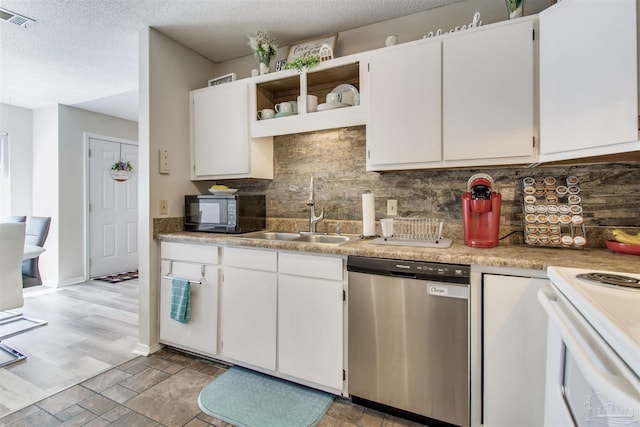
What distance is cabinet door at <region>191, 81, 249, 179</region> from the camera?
2.50 metres

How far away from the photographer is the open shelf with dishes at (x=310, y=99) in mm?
2113

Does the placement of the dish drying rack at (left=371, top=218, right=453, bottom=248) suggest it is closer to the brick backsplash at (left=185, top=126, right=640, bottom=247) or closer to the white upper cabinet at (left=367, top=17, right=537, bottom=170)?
the brick backsplash at (left=185, top=126, right=640, bottom=247)

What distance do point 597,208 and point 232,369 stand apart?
2.54 metres

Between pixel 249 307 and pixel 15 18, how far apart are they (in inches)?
105

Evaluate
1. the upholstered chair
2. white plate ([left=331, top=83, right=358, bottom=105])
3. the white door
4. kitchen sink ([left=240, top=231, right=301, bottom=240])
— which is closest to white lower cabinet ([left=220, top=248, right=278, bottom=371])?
kitchen sink ([left=240, top=231, right=301, bottom=240])

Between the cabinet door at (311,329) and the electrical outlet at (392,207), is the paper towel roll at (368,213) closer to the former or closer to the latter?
the electrical outlet at (392,207)

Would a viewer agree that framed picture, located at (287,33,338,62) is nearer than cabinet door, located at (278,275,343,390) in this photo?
No

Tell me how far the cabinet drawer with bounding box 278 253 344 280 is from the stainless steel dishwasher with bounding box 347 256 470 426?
0.08 metres

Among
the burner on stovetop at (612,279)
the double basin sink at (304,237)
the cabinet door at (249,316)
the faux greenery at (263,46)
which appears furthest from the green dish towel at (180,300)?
the burner on stovetop at (612,279)

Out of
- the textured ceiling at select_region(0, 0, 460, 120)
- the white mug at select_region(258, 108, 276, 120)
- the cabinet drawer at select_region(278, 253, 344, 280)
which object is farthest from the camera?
the white mug at select_region(258, 108, 276, 120)

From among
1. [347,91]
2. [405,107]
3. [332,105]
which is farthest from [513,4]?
[332,105]

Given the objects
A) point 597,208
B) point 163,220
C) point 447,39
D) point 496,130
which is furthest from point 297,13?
point 597,208

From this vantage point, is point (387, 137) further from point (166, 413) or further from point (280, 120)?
point (166, 413)

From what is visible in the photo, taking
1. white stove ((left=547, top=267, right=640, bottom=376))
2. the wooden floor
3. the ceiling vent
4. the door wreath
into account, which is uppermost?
Answer: the ceiling vent
